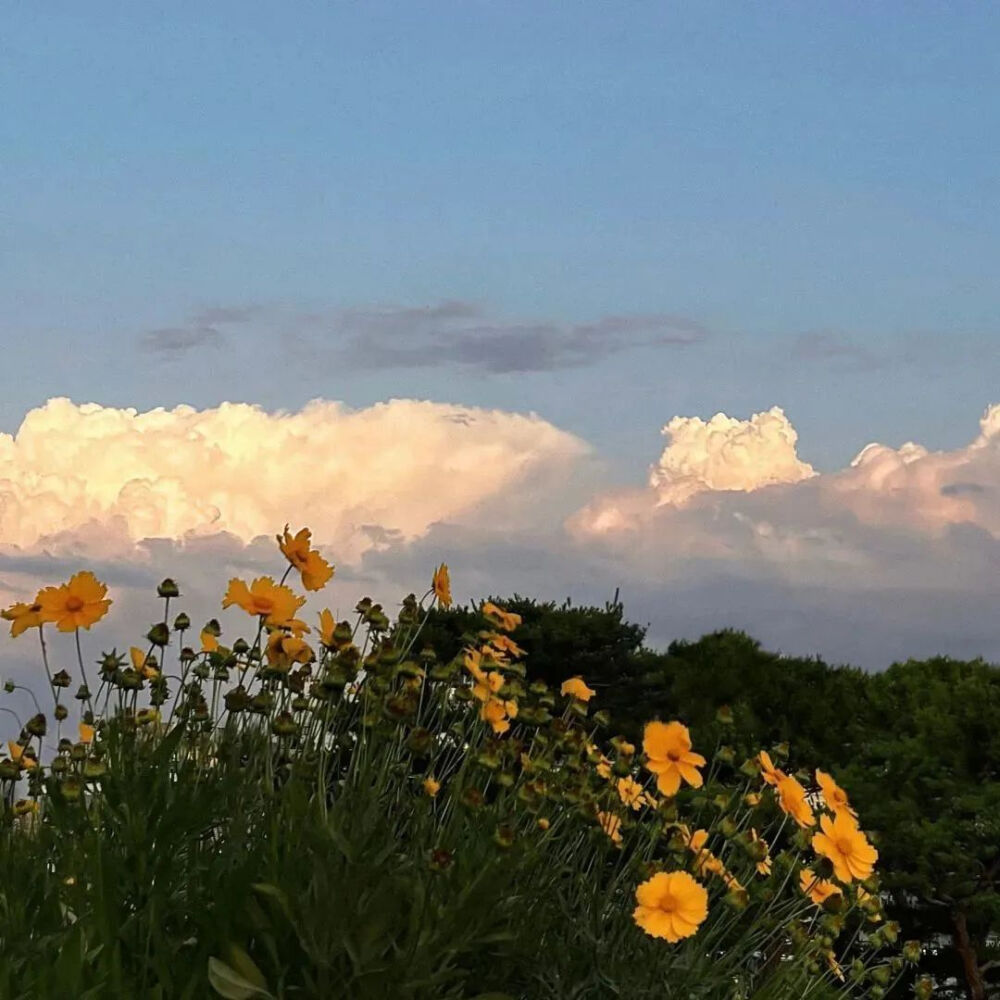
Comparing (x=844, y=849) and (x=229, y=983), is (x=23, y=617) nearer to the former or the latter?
(x=229, y=983)

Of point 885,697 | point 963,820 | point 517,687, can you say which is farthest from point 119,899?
point 885,697

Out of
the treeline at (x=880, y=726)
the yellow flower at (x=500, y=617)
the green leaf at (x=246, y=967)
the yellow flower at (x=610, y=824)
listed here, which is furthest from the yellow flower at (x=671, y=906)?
the treeline at (x=880, y=726)

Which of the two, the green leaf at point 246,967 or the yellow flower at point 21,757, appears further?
the yellow flower at point 21,757

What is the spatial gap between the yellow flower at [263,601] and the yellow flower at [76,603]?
49 centimetres

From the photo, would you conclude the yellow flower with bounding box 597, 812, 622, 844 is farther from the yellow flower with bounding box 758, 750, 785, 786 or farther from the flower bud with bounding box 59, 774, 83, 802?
the flower bud with bounding box 59, 774, 83, 802

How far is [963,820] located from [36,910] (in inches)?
280

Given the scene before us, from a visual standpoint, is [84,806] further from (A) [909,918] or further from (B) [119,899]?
(A) [909,918]

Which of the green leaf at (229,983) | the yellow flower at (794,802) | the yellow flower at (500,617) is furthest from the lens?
the yellow flower at (500,617)

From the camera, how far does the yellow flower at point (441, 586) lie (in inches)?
208

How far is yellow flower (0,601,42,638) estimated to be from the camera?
5207mm

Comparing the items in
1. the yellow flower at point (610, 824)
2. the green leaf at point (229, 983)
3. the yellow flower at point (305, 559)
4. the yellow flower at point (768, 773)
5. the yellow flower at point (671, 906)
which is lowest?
the green leaf at point (229, 983)

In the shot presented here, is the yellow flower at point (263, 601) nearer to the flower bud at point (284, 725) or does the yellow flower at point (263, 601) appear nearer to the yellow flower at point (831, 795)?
the flower bud at point (284, 725)

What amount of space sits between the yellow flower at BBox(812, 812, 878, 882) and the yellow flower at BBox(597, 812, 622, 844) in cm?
68

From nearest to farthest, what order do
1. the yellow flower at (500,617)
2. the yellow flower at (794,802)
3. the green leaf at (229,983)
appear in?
the green leaf at (229,983), the yellow flower at (794,802), the yellow flower at (500,617)
